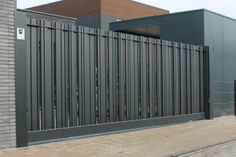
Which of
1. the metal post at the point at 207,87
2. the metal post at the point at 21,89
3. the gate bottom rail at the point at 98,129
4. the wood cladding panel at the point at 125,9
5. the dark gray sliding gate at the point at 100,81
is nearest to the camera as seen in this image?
the metal post at the point at 21,89

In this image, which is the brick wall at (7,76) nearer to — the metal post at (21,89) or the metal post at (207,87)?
the metal post at (21,89)

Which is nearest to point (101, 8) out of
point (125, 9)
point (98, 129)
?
point (125, 9)

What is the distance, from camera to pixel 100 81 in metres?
13.6

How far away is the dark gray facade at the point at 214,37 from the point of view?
19.8 m

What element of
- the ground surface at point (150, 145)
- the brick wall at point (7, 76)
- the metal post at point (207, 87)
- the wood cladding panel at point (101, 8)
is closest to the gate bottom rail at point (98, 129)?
the ground surface at point (150, 145)

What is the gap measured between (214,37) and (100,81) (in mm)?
8332

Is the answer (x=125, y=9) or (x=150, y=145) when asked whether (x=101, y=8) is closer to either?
(x=125, y=9)

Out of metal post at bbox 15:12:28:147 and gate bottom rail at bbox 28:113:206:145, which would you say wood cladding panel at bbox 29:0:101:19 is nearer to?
gate bottom rail at bbox 28:113:206:145

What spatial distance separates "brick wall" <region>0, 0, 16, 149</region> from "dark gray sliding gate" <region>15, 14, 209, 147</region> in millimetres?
524

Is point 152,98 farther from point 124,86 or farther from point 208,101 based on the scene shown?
point 208,101

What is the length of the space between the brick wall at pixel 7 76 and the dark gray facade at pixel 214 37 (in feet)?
34.7

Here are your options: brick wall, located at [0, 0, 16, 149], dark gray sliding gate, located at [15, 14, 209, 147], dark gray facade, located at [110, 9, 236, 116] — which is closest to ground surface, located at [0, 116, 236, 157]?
brick wall, located at [0, 0, 16, 149]

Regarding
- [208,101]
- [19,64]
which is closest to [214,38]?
[208,101]

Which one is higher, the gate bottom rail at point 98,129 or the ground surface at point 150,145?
the gate bottom rail at point 98,129
